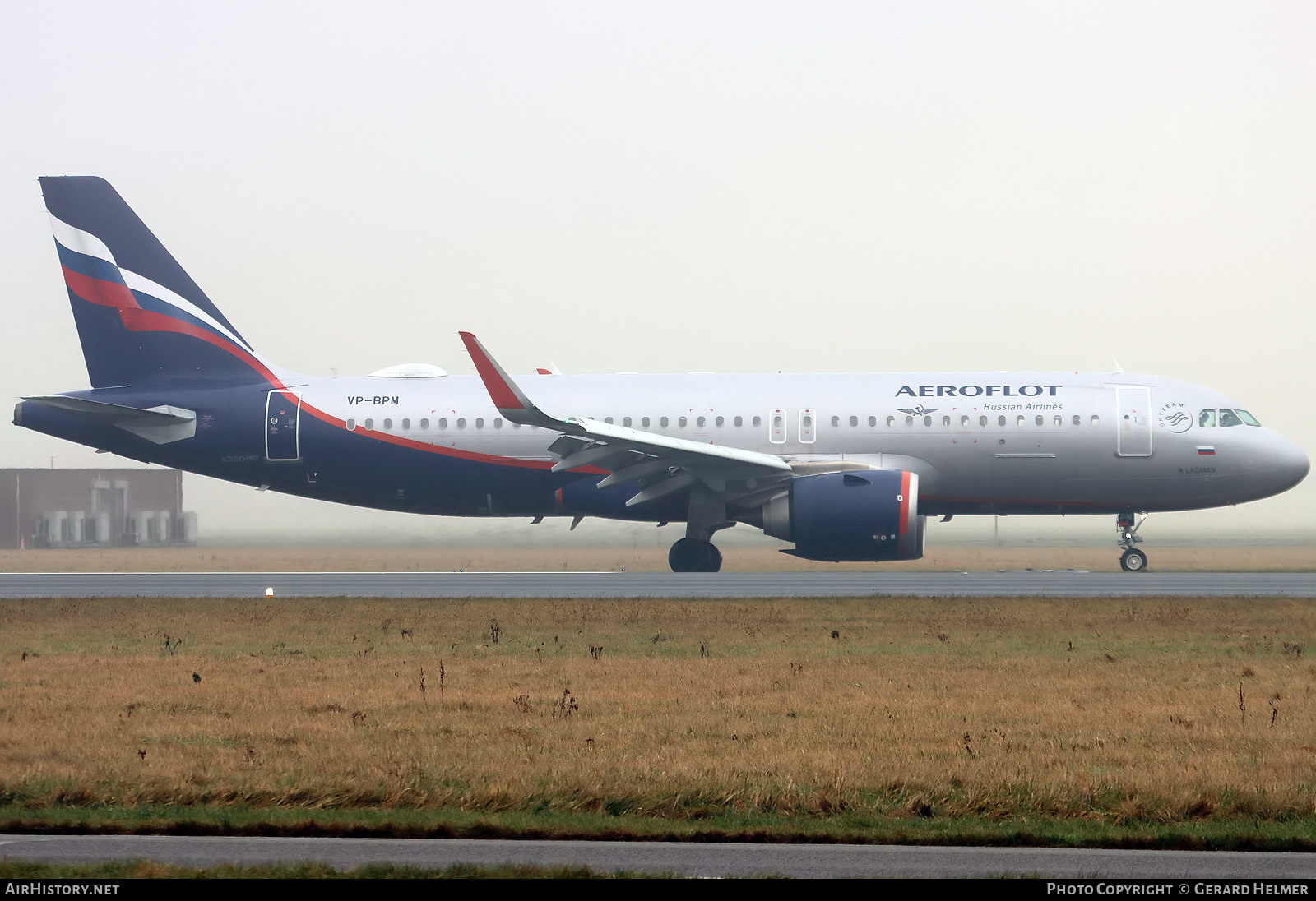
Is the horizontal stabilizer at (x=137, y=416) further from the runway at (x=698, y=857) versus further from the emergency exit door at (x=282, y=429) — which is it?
the runway at (x=698, y=857)

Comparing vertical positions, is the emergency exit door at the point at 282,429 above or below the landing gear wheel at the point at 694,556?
above

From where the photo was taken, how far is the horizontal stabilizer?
30.6 metres

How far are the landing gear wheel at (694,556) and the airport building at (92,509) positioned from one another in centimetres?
4226

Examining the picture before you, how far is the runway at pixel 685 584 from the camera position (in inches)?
944

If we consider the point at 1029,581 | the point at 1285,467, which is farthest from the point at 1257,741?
the point at 1285,467

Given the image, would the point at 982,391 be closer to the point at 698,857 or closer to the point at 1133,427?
the point at 1133,427

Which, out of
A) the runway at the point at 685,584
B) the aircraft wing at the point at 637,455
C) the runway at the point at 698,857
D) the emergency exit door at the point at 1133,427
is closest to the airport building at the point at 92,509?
the runway at the point at 685,584

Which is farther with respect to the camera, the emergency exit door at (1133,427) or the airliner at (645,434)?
the emergency exit door at (1133,427)

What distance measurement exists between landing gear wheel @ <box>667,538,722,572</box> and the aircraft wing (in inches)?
55.3

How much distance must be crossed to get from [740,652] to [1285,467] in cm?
1810

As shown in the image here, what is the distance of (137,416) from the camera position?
31078 millimetres
